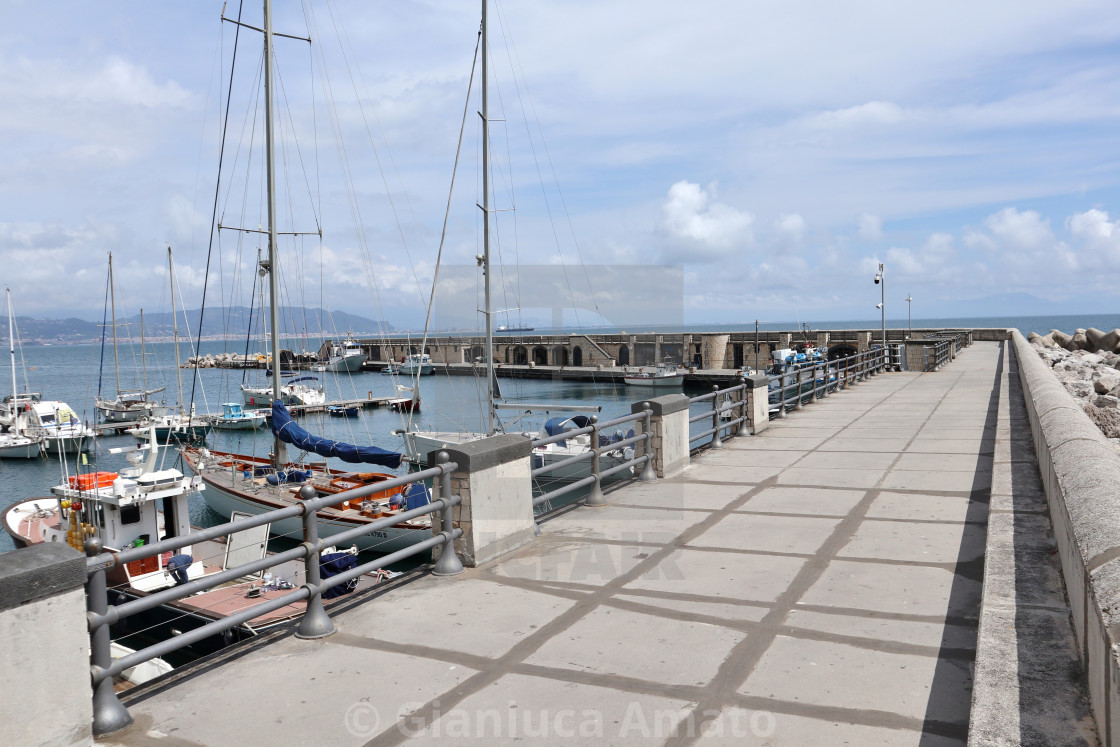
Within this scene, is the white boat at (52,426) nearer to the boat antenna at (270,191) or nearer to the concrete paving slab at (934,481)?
the boat antenna at (270,191)

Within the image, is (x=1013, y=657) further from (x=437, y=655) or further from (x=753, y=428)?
(x=753, y=428)

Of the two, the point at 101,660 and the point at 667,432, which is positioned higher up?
the point at 667,432

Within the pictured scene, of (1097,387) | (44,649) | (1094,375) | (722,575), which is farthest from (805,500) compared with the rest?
(1094,375)

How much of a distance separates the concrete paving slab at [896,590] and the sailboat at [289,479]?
1127cm

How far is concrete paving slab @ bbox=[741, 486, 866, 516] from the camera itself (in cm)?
965

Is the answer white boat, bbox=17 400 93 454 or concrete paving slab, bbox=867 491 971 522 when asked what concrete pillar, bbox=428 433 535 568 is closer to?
concrete paving slab, bbox=867 491 971 522

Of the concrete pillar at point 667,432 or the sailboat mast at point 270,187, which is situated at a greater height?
the sailboat mast at point 270,187

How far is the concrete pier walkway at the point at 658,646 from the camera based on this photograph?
4.45 meters

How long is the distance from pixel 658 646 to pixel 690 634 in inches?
12.9

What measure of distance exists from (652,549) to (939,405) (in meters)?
16.2

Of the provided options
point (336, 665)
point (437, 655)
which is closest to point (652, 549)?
point (437, 655)

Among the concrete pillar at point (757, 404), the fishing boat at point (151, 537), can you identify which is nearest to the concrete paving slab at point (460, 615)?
the fishing boat at point (151, 537)

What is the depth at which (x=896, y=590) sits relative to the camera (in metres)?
6.64

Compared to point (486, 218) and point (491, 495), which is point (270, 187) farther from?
point (491, 495)
